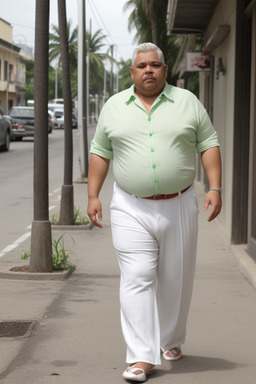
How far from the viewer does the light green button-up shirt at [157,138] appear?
5.32 meters

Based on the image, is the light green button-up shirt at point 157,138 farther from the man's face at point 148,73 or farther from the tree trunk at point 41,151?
the tree trunk at point 41,151

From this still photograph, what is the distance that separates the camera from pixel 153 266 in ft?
17.5

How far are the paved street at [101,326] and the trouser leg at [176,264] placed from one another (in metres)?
0.29

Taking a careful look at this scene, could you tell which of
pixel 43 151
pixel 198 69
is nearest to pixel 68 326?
pixel 43 151

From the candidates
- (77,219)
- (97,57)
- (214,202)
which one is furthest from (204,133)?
(97,57)

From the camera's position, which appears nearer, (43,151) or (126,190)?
(126,190)

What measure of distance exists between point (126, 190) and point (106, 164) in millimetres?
270

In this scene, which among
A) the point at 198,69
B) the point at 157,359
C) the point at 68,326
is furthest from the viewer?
the point at 198,69

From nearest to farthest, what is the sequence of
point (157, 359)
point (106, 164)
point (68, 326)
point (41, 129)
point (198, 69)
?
point (157, 359), point (106, 164), point (68, 326), point (41, 129), point (198, 69)

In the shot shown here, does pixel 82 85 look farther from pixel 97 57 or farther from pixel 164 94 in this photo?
pixel 97 57

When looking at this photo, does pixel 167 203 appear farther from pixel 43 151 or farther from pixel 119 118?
pixel 43 151

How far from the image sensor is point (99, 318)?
23.0 ft

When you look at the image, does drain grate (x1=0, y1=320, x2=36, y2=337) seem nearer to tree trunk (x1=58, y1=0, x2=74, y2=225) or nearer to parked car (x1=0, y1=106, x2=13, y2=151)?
tree trunk (x1=58, y1=0, x2=74, y2=225)

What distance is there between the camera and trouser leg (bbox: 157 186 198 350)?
5.39m
